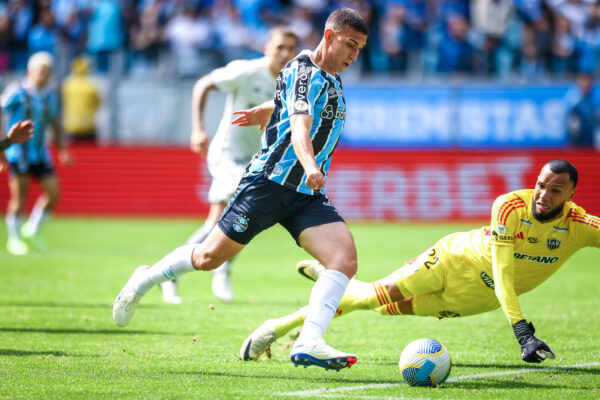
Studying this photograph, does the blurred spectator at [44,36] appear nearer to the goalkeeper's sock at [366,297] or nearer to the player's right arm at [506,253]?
the goalkeeper's sock at [366,297]

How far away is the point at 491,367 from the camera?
621 cm

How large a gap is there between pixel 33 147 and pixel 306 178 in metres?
9.39

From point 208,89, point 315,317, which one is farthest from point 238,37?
point 315,317

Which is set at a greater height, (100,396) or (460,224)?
(100,396)

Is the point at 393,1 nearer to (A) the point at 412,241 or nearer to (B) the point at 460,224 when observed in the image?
(B) the point at 460,224

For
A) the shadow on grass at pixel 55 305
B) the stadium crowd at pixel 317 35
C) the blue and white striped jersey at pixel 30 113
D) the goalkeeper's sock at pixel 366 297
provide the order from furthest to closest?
the stadium crowd at pixel 317 35 < the blue and white striped jersey at pixel 30 113 < the shadow on grass at pixel 55 305 < the goalkeeper's sock at pixel 366 297

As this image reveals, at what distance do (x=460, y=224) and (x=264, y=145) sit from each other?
14737 mm

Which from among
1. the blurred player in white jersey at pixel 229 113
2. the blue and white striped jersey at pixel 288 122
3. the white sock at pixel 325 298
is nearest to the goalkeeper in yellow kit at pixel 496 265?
the white sock at pixel 325 298

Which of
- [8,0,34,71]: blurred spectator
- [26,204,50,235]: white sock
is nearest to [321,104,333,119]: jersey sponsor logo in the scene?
[26,204,50,235]: white sock

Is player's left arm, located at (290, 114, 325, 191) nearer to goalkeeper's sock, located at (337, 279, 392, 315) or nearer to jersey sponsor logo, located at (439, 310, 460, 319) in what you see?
goalkeeper's sock, located at (337, 279, 392, 315)

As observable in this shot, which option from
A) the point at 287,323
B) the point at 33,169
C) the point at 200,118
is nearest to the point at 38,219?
the point at 33,169

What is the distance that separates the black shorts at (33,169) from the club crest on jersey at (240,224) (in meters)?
9.10

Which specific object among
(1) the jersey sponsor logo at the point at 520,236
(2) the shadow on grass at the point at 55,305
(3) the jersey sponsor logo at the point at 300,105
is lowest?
(2) the shadow on grass at the point at 55,305

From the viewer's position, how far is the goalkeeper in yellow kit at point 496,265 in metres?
5.87
